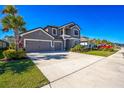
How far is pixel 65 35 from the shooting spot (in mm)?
26078

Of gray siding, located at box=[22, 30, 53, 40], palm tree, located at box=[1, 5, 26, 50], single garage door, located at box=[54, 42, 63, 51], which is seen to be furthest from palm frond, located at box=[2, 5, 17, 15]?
single garage door, located at box=[54, 42, 63, 51]

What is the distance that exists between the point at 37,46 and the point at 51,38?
3409 mm

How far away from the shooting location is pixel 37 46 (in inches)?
823

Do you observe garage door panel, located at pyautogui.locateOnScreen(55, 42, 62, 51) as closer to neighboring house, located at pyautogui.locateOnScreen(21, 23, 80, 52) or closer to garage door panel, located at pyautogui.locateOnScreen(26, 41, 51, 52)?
neighboring house, located at pyautogui.locateOnScreen(21, 23, 80, 52)

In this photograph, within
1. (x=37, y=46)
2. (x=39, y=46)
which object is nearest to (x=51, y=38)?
(x=39, y=46)

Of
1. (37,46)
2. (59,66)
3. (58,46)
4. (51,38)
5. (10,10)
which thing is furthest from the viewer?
(58,46)

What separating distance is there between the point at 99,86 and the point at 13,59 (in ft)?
28.5

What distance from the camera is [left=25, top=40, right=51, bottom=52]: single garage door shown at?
19.7 m

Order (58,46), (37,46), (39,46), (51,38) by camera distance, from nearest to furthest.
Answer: (37,46) < (39,46) < (51,38) < (58,46)

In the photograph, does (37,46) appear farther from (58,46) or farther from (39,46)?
(58,46)

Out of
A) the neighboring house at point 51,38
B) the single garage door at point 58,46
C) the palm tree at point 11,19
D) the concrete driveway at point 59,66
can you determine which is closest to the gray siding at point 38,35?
the neighboring house at point 51,38

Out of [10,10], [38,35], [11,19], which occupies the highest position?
[10,10]
